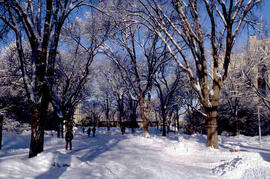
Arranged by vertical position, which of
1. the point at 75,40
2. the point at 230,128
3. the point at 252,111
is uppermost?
the point at 75,40

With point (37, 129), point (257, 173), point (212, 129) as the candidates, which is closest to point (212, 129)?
point (212, 129)

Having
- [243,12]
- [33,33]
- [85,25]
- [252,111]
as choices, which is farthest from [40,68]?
[252,111]

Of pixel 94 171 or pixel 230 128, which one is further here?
pixel 230 128

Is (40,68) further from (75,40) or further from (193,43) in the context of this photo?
(75,40)

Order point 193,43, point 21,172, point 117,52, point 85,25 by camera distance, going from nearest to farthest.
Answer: point 21,172
point 193,43
point 85,25
point 117,52

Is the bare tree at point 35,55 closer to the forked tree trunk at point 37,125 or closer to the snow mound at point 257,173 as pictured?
the forked tree trunk at point 37,125

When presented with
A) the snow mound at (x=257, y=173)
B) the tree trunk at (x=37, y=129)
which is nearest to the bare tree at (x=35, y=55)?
the tree trunk at (x=37, y=129)

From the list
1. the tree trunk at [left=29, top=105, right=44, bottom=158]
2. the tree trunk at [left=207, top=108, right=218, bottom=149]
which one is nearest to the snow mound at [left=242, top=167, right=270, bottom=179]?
the tree trunk at [left=207, top=108, right=218, bottom=149]

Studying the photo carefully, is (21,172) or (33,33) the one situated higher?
(33,33)

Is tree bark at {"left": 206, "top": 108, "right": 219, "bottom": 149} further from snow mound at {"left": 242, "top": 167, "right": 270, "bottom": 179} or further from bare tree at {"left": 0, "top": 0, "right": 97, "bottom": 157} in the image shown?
A: bare tree at {"left": 0, "top": 0, "right": 97, "bottom": 157}

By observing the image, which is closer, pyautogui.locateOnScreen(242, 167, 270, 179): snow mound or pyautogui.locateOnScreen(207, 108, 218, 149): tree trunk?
pyautogui.locateOnScreen(242, 167, 270, 179): snow mound

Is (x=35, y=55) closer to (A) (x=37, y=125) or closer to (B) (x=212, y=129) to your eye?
(A) (x=37, y=125)

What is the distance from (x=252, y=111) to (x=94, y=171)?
31909mm

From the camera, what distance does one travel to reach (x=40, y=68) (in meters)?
7.81
